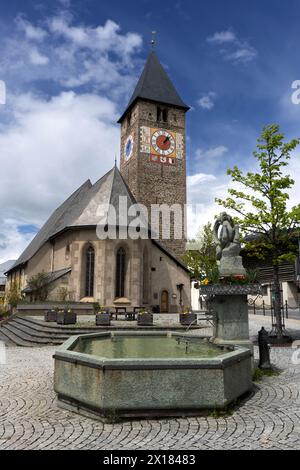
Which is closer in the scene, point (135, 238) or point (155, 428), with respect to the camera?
point (155, 428)

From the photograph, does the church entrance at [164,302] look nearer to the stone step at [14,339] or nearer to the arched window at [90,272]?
the arched window at [90,272]

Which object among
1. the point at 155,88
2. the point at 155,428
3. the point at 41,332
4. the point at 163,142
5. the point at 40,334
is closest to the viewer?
the point at 155,428

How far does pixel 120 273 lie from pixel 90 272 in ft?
7.62

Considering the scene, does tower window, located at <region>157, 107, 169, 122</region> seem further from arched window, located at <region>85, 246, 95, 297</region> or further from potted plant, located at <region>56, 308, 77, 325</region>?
potted plant, located at <region>56, 308, 77, 325</region>

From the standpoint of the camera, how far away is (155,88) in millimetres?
47250

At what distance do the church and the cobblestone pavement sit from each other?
843 inches

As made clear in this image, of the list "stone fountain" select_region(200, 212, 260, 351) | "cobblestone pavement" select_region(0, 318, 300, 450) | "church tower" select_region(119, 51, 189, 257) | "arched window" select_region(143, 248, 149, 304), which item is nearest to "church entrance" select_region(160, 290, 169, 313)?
"arched window" select_region(143, 248, 149, 304)

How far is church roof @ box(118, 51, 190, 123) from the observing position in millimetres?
45688

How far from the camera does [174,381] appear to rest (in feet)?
18.9

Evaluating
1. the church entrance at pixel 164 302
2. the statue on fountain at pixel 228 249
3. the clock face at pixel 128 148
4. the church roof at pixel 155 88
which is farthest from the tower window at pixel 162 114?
the statue on fountain at pixel 228 249

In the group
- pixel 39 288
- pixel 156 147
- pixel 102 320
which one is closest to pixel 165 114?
Result: pixel 156 147

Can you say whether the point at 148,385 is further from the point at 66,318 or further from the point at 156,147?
the point at 156,147

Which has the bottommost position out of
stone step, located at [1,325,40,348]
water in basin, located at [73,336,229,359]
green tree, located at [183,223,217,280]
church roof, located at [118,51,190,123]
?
stone step, located at [1,325,40,348]

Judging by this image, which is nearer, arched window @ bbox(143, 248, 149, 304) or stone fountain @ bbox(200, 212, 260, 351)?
stone fountain @ bbox(200, 212, 260, 351)
